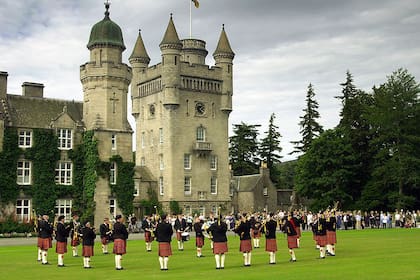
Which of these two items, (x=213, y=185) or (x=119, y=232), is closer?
(x=119, y=232)

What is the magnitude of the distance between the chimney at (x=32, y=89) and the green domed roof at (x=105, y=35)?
5.67 metres

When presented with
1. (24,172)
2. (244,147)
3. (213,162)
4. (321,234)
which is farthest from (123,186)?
(244,147)

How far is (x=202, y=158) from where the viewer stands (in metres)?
70.8

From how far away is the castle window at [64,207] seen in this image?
49781mm

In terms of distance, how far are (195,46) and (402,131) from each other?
2875cm

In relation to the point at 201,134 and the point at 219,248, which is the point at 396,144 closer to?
the point at 201,134

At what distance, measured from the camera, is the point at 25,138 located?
4897 centimetres

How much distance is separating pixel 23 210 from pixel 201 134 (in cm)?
2741

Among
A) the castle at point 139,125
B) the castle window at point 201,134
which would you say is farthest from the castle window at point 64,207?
the castle window at point 201,134

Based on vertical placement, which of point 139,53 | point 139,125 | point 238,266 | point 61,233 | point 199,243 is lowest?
point 238,266

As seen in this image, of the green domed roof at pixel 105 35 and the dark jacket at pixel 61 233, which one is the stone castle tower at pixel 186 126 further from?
the dark jacket at pixel 61 233

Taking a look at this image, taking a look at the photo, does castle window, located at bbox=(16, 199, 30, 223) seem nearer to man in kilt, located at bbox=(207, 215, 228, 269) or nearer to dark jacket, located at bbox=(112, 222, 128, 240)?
dark jacket, located at bbox=(112, 222, 128, 240)

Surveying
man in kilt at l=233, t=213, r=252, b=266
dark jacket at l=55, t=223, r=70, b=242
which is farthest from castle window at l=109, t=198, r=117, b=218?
man in kilt at l=233, t=213, r=252, b=266

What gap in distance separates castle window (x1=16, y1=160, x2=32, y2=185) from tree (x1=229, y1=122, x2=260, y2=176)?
158 feet
